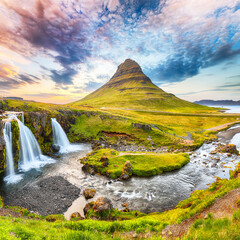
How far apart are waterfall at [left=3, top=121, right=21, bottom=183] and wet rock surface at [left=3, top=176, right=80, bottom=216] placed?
5.73 m

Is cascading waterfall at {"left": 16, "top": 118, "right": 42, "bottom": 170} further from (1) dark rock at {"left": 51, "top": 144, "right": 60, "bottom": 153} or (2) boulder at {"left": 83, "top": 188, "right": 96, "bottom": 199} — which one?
(2) boulder at {"left": 83, "top": 188, "right": 96, "bottom": 199}

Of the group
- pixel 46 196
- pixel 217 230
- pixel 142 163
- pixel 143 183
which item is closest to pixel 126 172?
pixel 143 183

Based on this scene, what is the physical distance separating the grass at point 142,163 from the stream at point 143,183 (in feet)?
4.87

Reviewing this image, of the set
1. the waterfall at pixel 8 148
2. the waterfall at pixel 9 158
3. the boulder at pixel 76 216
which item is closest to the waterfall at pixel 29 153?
the waterfall at pixel 8 148

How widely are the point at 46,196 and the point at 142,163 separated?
75.6 ft

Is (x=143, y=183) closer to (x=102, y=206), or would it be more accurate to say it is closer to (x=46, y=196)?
(x=102, y=206)

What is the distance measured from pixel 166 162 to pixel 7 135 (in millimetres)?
43241

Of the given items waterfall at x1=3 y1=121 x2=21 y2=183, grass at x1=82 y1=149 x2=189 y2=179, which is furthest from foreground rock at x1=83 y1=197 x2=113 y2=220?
waterfall at x1=3 y1=121 x2=21 y2=183

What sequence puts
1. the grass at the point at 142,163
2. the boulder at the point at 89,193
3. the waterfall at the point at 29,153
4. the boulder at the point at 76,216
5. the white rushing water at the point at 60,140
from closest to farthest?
the boulder at the point at 76,216 → the boulder at the point at 89,193 → the grass at the point at 142,163 → the waterfall at the point at 29,153 → the white rushing water at the point at 60,140

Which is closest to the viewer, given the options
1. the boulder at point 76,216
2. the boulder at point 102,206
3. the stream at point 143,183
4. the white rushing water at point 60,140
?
the boulder at point 76,216

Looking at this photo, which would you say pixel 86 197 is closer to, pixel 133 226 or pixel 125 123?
pixel 133 226

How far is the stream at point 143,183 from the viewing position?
21244 millimetres

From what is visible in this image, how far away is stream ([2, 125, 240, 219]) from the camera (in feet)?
69.7

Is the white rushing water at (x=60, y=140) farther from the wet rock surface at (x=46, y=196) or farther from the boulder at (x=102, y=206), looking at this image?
the boulder at (x=102, y=206)
